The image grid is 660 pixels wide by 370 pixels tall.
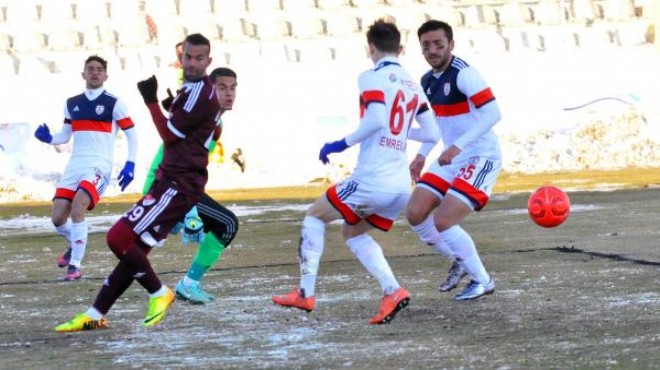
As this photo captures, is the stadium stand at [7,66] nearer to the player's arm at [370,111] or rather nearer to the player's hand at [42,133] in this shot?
the player's hand at [42,133]

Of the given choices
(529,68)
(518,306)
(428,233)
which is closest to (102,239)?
(428,233)

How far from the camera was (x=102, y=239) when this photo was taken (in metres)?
15.5

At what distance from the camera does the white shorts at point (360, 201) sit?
8.24 metres

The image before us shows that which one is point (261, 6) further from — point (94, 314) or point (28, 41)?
point (94, 314)

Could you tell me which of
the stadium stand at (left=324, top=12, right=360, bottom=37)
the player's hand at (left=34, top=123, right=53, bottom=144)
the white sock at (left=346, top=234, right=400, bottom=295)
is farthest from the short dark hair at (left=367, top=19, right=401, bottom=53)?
the stadium stand at (left=324, top=12, right=360, bottom=37)

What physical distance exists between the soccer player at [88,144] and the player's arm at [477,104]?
386cm

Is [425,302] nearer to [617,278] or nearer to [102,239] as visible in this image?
[617,278]

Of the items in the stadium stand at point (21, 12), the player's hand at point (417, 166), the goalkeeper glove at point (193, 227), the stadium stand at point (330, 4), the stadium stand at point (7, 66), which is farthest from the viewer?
the stadium stand at point (330, 4)

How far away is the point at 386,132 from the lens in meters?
8.27

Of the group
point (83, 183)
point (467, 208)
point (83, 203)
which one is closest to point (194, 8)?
point (83, 183)

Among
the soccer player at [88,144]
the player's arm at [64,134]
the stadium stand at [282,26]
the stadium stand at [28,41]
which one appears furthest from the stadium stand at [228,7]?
the soccer player at [88,144]

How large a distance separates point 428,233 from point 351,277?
115 centimetres

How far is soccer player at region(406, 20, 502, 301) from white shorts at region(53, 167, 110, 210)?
3660mm

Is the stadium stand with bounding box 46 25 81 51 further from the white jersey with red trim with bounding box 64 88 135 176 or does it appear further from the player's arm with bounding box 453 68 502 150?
the player's arm with bounding box 453 68 502 150
